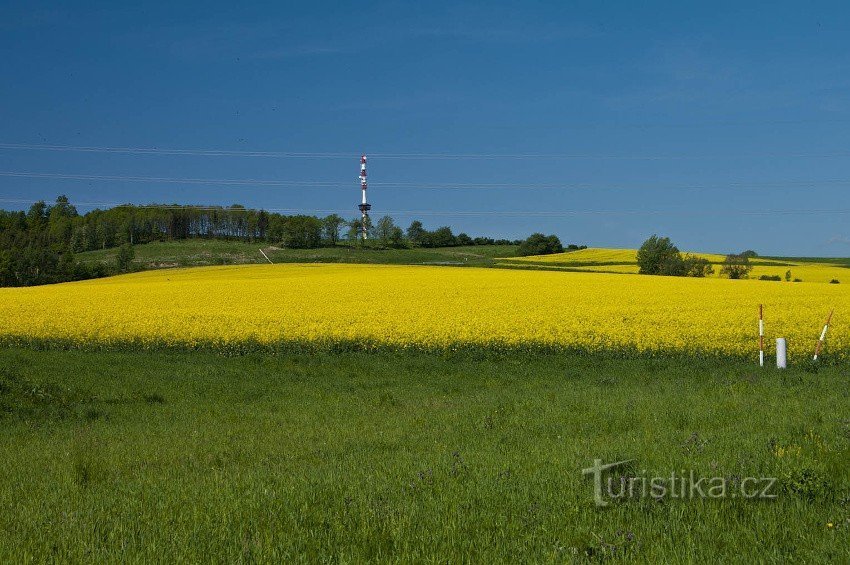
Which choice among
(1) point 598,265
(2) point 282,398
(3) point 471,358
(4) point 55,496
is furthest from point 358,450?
(1) point 598,265

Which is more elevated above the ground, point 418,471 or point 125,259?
point 125,259

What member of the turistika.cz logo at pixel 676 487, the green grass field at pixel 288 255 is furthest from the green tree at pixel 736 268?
the turistika.cz logo at pixel 676 487

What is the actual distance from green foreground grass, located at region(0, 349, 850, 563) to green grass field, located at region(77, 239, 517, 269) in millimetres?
58989

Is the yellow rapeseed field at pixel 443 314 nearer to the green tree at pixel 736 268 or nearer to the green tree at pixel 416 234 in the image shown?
the green tree at pixel 736 268

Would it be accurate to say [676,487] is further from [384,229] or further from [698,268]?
[384,229]

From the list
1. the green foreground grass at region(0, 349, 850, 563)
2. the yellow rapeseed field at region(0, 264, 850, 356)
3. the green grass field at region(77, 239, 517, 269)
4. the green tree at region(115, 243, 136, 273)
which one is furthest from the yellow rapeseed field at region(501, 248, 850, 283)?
the green foreground grass at region(0, 349, 850, 563)

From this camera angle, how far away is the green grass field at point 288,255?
78.8 m

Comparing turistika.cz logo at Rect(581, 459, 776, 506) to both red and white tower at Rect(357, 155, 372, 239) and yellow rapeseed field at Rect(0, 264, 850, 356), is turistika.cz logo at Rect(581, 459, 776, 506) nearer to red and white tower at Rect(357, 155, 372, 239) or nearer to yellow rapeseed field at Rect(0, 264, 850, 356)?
yellow rapeseed field at Rect(0, 264, 850, 356)

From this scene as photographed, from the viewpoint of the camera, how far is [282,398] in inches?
591

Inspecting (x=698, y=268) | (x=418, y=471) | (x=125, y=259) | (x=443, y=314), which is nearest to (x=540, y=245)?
(x=698, y=268)

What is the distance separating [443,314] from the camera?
28.4m

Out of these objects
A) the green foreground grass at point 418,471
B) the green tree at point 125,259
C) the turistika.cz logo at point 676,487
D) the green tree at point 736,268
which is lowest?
the green foreground grass at point 418,471

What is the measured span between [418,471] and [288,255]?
81.2m

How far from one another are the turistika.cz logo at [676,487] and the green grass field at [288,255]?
6509 centimetres
